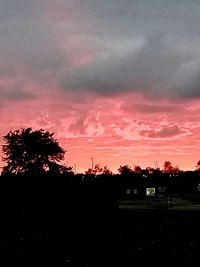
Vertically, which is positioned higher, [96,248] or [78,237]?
[78,237]

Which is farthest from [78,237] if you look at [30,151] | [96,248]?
[30,151]

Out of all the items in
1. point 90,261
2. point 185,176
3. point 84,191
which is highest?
point 185,176

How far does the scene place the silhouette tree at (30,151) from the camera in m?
112

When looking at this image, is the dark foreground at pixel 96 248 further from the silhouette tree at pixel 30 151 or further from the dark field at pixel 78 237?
the silhouette tree at pixel 30 151

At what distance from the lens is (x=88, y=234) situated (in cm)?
1970

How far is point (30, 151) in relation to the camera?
113 m

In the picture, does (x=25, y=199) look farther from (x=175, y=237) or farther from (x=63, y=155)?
(x=63, y=155)

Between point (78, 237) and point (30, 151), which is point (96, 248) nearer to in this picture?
point (78, 237)

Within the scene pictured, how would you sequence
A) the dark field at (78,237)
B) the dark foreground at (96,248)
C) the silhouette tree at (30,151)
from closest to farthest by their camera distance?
the dark foreground at (96,248), the dark field at (78,237), the silhouette tree at (30,151)

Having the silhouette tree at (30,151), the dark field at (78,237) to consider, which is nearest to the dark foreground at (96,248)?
the dark field at (78,237)

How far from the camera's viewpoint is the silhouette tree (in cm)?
11206

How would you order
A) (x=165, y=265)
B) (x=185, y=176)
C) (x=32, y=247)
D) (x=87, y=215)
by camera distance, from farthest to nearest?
(x=185, y=176)
(x=87, y=215)
(x=32, y=247)
(x=165, y=265)

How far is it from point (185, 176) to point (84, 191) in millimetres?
105204

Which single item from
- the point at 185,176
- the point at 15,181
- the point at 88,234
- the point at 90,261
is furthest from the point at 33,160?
the point at 90,261
